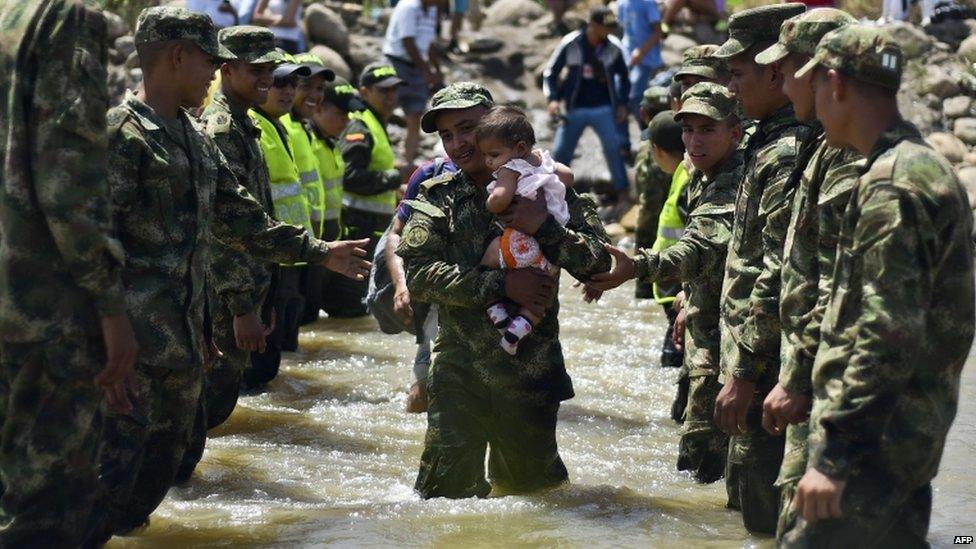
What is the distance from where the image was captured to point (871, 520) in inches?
185

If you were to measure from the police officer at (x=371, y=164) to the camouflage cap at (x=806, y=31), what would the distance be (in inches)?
267

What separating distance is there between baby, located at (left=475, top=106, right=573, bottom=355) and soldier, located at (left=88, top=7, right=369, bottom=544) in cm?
119

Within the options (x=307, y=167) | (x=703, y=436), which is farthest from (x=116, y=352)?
(x=307, y=167)

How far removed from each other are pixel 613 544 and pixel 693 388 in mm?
1230

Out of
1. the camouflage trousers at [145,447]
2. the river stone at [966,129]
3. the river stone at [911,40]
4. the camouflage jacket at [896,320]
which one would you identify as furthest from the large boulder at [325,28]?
the camouflage jacket at [896,320]

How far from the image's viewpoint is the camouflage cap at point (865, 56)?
187 inches

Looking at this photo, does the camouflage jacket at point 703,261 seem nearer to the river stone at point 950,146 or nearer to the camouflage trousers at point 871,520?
the camouflage trousers at point 871,520

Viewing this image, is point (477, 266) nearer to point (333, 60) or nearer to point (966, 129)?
point (333, 60)

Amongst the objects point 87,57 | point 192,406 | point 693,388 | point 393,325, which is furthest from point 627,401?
point 87,57

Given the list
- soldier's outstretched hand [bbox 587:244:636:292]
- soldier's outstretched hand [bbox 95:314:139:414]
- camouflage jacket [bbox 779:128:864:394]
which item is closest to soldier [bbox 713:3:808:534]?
camouflage jacket [bbox 779:128:864:394]

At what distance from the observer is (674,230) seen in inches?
372

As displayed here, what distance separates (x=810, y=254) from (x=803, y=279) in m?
0.09

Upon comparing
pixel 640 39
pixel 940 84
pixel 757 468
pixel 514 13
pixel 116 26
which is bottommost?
pixel 757 468

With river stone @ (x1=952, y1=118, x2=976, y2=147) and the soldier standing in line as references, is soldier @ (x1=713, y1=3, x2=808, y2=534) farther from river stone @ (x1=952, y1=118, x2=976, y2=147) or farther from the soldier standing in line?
river stone @ (x1=952, y1=118, x2=976, y2=147)
